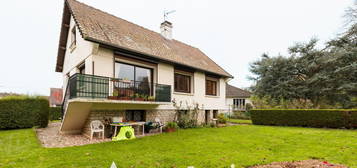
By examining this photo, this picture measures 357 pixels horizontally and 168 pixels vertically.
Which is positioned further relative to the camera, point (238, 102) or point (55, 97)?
point (55, 97)

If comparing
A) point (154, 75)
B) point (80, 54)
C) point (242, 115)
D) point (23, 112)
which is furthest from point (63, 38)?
point (242, 115)

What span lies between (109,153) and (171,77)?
684 cm

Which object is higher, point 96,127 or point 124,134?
point 96,127

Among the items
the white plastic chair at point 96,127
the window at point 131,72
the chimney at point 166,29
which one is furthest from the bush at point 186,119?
the chimney at point 166,29

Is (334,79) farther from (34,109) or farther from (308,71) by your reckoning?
(34,109)

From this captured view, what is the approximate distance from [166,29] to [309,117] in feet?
42.3

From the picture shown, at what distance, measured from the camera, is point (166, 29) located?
1506cm

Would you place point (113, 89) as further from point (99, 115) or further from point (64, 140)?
point (64, 140)

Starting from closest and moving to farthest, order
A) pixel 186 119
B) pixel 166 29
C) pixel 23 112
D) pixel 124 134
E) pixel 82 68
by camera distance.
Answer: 1. pixel 124 134
2. pixel 82 68
3. pixel 23 112
4. pixel 186 119
5. pixel 166 29

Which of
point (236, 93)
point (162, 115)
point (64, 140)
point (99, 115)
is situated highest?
point (236, 93)

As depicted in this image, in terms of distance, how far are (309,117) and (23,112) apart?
63.1ft

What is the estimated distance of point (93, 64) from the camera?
7.92 meters

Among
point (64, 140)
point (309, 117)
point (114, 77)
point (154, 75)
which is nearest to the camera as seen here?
point (64, 140)

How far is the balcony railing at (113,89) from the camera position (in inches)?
275
